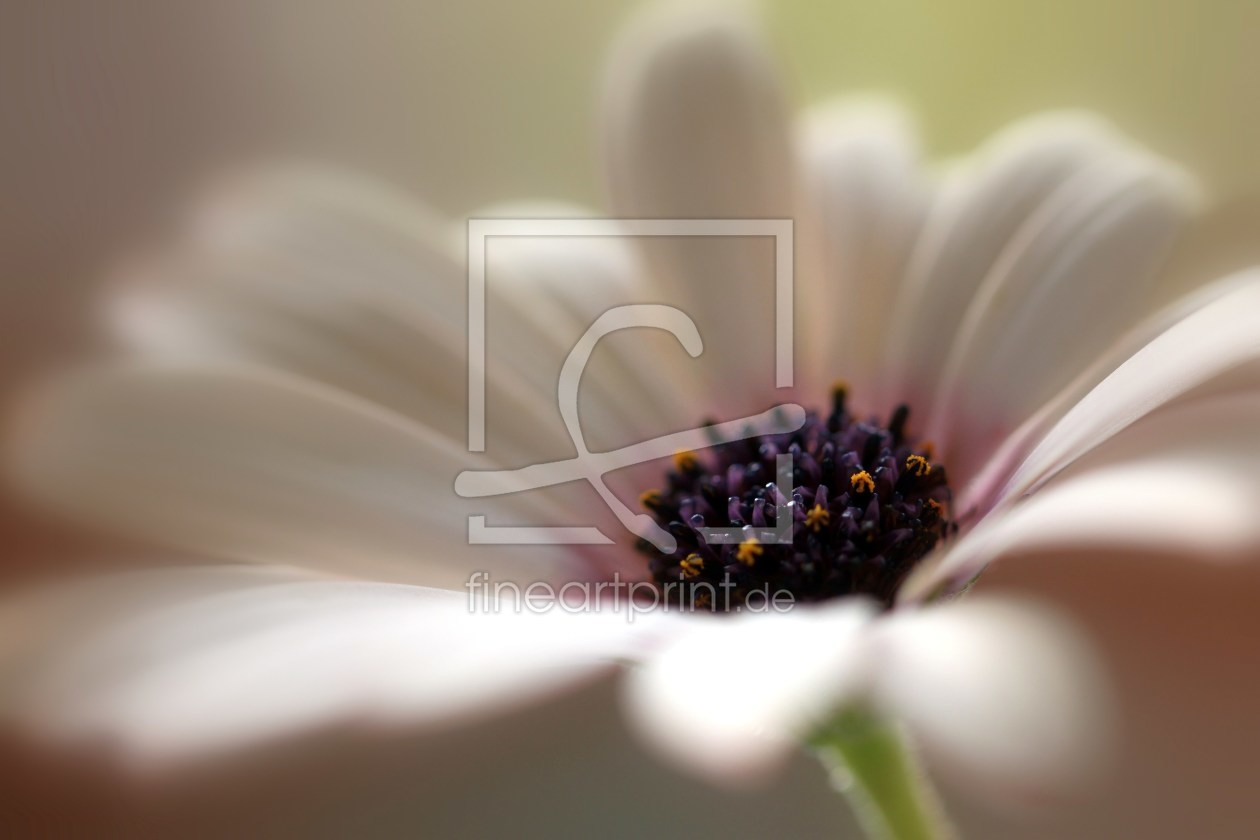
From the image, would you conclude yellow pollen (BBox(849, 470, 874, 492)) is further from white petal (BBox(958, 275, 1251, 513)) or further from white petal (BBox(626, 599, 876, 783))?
white petal (BBox(626, 599, 876, 783))

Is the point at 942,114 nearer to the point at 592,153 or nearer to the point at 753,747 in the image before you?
the point at 592,153

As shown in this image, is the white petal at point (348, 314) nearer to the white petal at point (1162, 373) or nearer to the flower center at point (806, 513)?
the flower center at point (806, 513)

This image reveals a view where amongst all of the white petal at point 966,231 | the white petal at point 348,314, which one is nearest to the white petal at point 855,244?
the white petal at point 966,231

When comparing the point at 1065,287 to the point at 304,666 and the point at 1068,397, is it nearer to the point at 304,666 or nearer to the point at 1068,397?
the point at 1068,397

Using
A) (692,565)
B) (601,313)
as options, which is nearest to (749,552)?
(692,565)

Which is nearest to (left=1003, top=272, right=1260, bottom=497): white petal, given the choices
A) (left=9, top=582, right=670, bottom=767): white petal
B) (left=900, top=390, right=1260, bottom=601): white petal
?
(left=900, top=390, right=1260, bottom=601): white petal

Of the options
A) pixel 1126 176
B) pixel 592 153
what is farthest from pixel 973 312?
pixel 592 153
